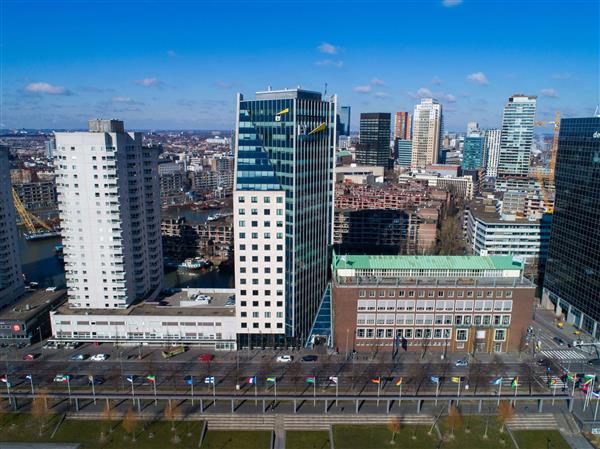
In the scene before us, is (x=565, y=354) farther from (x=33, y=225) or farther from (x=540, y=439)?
(x=33, y=225)

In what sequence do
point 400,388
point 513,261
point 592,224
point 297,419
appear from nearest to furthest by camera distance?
point 297,419
point 400,388
point 513,261
point 592,224

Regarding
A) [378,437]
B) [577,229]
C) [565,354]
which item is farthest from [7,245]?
[577,229]

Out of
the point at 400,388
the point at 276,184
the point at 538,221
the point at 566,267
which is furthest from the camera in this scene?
the point at 538,221

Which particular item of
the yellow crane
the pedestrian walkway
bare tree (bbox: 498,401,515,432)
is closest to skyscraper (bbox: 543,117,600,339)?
the pedestrian walkway

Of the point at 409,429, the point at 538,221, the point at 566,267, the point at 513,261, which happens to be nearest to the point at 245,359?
the point at 409,429

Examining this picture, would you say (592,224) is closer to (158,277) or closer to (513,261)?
(513,261)

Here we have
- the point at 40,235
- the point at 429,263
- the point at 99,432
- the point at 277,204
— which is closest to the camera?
the point at 99,432
